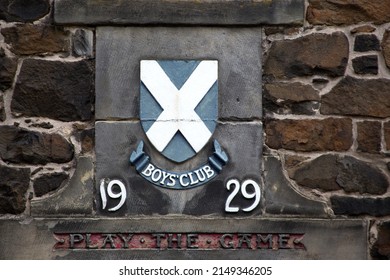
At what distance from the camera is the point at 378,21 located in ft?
21.5

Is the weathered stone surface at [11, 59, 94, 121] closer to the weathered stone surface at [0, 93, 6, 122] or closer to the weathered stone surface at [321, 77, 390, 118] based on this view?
the weathered stone surface at [0, 93, 6, 122]

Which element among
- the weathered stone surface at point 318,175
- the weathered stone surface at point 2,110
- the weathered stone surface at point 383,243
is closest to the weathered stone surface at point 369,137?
the weathered stone surface at point 318,175

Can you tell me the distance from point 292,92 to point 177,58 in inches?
25.2

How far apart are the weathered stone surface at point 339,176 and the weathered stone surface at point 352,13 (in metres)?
0.73

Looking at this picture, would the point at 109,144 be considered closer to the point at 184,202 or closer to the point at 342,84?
the point at 184,202

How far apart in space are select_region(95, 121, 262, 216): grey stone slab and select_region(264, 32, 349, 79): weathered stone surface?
400mm

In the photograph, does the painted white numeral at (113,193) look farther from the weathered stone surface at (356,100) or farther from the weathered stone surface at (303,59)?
the weathered stone surface at (356,100)

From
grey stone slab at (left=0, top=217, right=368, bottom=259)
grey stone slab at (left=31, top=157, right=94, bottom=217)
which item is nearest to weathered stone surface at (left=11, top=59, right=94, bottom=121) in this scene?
grey stone slab at (left=31, top=157, right=94, bottom=217)

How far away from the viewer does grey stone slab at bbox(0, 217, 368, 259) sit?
21.0ft

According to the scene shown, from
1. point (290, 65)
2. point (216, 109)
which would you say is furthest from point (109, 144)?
point (290, 65)

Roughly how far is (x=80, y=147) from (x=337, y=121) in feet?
4.52

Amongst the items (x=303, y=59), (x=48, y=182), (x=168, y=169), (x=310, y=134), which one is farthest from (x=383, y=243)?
(x=48, y=182)

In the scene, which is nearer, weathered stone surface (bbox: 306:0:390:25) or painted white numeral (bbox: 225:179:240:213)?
painted white numeral (bbox: 225:179:240:213)

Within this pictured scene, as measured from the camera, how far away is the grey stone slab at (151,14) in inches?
256
